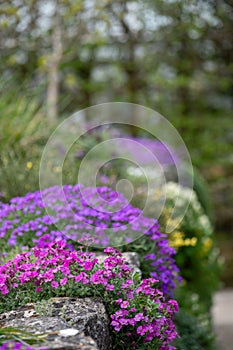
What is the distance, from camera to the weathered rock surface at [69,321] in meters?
1.63

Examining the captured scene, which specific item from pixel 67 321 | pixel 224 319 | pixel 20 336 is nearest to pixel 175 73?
pixel 224 319

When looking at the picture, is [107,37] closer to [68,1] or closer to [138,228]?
[68,1]

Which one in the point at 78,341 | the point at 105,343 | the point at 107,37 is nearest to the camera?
the point at 78,341

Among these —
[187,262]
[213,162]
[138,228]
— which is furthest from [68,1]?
[213,162]

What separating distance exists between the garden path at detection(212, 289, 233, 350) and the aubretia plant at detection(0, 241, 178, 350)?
9.93 feet

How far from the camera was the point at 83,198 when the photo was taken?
10.3 ft

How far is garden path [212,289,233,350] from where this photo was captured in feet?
18.3

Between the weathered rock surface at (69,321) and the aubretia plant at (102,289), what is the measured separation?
65mm

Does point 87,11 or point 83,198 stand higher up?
point 87,11

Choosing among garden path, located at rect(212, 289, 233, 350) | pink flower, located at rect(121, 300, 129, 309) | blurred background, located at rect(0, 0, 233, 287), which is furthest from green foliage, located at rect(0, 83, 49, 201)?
blurred background, located at rect(0, 0, 233, 287)

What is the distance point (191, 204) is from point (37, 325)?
125 inches

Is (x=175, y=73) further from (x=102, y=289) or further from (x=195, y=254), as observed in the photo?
(x=102, y=289)

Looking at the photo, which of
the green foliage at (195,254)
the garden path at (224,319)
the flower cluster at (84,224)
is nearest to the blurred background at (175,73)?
the garden path at (224,319)

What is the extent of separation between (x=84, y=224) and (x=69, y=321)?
113cm
